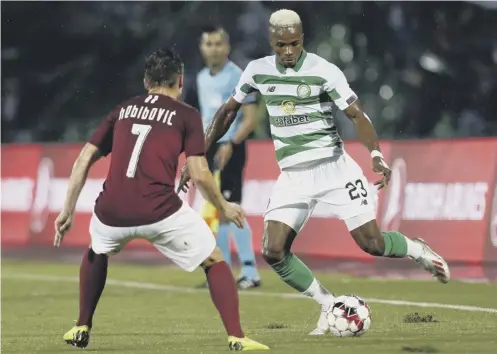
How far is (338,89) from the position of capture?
1002 centimetres

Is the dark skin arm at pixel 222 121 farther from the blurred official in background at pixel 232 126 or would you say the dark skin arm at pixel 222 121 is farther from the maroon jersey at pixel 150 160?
the blurred official in background at pixel 232 126

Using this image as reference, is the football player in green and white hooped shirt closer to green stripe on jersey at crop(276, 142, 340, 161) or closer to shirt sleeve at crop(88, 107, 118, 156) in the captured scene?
green stripe on jersey at crop(276, 142, 340, 161)

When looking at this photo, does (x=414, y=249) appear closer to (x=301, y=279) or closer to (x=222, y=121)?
(x=301, y=279)

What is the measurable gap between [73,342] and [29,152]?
12.9 meters

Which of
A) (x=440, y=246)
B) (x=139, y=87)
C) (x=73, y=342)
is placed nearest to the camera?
(x=73, y=342)

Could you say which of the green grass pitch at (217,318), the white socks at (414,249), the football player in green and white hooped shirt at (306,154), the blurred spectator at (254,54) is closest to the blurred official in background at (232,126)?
the green grass pitch at (217,318)

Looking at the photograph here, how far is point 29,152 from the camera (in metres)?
21.7

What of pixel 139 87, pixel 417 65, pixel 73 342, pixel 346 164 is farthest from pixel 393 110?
pixel 73 342

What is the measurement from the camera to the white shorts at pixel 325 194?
1028 centimetres

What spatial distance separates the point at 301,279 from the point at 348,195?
734mm

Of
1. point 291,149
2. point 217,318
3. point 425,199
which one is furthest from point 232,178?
point 291,149

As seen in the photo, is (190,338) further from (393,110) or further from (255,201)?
(393,110)

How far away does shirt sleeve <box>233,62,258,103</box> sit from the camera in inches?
410

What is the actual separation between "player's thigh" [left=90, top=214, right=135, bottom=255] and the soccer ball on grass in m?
1.64
